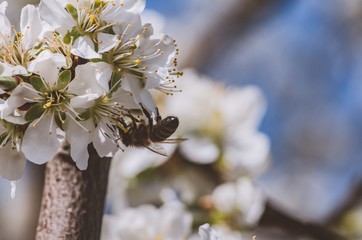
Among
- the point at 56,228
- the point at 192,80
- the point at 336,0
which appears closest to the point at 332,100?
the point at 336,0

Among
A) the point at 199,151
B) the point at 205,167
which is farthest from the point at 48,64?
the point at 205,167

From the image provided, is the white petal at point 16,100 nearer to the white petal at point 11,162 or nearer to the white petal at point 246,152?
the white petal at point 11,162

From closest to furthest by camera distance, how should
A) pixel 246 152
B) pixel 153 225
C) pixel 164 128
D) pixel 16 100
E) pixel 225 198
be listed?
pixel 16 100
pixel 164 128
pixel 153 225
pixel 225 198
pixel 246 152

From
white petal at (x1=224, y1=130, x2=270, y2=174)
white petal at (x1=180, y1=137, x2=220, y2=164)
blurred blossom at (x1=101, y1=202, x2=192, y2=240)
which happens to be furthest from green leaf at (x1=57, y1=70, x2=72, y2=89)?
white petal at (x1=224, y1=130, x2=270, y2=174)

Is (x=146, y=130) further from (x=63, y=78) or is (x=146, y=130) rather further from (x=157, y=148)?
(x=63, y=78)

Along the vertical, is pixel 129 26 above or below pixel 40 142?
above
